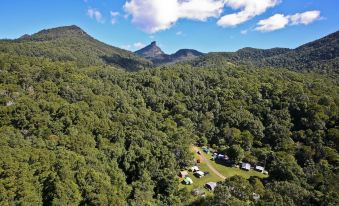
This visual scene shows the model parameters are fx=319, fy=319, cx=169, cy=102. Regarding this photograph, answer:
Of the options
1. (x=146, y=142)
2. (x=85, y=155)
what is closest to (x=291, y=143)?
(x=146, y=142)

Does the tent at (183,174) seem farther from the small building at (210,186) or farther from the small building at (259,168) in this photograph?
the small building at (259,168)

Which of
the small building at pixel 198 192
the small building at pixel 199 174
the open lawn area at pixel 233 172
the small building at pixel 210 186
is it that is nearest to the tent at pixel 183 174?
the small building at pixel 199 174

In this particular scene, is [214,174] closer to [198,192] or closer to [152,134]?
[198,192]

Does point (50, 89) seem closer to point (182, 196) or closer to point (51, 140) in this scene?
point (51, 140)

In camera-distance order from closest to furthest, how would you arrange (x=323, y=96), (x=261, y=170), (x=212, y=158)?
1. (x=261, y=170)
2. (x=212, y=158)
3. (x=323, y=96)

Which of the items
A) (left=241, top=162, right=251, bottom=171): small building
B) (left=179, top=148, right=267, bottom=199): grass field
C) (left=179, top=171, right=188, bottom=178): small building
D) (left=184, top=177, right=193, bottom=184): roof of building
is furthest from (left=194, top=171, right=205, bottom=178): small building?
(left=241, top=162, right=251, bottom=171): small building

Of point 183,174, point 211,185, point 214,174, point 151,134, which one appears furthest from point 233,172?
Result: point 151,134
